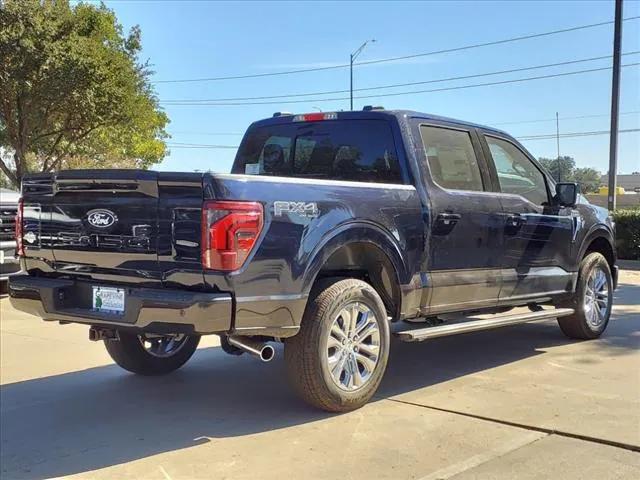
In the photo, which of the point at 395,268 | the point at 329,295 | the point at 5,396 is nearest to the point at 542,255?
the point at 395,268

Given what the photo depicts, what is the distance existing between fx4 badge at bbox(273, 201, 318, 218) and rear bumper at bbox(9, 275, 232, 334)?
1.92ft

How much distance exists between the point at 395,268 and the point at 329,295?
0.63 metres

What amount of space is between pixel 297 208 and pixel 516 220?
2.48 metres

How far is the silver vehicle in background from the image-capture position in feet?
30.6

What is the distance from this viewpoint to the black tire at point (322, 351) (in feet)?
14.1

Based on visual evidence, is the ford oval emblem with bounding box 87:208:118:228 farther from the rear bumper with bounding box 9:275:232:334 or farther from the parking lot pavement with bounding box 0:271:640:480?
the parking lot pavement with bounding box 0:271:640:480

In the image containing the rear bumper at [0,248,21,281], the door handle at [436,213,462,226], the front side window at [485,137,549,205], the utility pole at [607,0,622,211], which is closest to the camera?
the door handle at [436,213,462,226]

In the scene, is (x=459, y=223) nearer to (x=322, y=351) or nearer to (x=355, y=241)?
(x=355, y=241)

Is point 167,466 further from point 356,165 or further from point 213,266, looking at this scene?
point 356,165

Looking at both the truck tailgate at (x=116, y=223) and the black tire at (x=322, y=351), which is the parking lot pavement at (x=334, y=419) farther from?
the truck tailgate at (x=116, y=223)

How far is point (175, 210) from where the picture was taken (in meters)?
3.95

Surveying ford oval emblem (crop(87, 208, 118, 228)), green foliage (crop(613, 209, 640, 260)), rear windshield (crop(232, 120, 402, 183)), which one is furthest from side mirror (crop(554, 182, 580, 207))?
green foliage (crop(613, 209, 640, 260))

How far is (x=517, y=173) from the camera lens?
6.22 meters

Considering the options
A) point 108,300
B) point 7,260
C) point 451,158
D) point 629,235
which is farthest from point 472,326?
point 629,235
